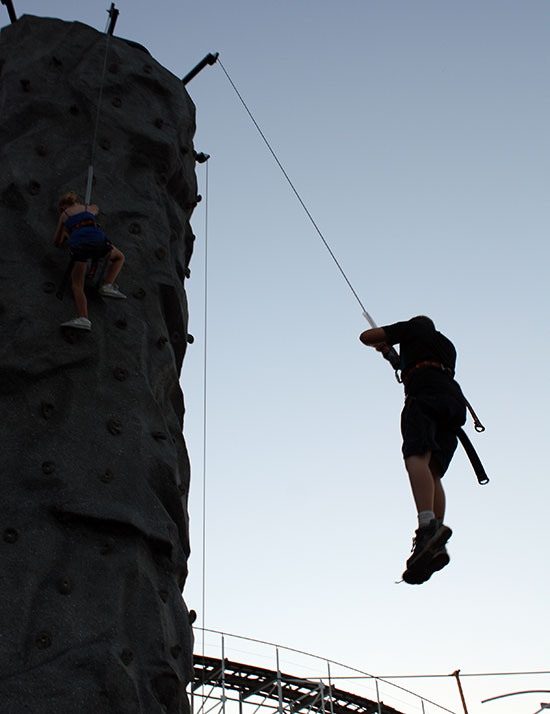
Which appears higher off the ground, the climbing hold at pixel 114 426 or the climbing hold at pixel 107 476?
the climbing hold at pixel 114 426

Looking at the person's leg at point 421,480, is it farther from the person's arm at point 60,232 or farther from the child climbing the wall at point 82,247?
the person's arm at point 60,232

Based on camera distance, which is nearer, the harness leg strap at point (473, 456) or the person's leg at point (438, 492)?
the person's leg at point (438, 492)

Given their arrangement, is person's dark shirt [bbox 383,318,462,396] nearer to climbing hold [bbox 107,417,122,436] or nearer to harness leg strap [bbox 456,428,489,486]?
harness leg strap [bbox 456,428,489,486]

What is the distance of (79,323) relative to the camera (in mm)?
5344

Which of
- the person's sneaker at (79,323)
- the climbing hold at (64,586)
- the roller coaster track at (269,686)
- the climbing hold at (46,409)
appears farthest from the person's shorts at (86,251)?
the roller coaster track at (269,686)

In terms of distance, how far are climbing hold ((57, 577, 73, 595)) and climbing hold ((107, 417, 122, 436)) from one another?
3.40ft

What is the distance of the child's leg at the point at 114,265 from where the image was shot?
228 inches

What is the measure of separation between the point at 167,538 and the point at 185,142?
4.13m

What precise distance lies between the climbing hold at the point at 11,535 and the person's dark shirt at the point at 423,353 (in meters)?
2.45

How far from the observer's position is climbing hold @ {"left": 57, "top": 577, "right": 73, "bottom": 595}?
14.2 feet

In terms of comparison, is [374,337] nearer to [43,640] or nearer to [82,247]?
[82,247]

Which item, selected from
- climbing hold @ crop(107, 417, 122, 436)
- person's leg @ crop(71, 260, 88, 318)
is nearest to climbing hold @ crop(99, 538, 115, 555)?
climbing hold @ crop(107, 417, 122, 436)

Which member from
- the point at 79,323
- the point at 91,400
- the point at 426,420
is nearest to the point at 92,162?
the point at 79,323

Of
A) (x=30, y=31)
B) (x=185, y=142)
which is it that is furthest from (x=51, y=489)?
(x=30, y=31)
